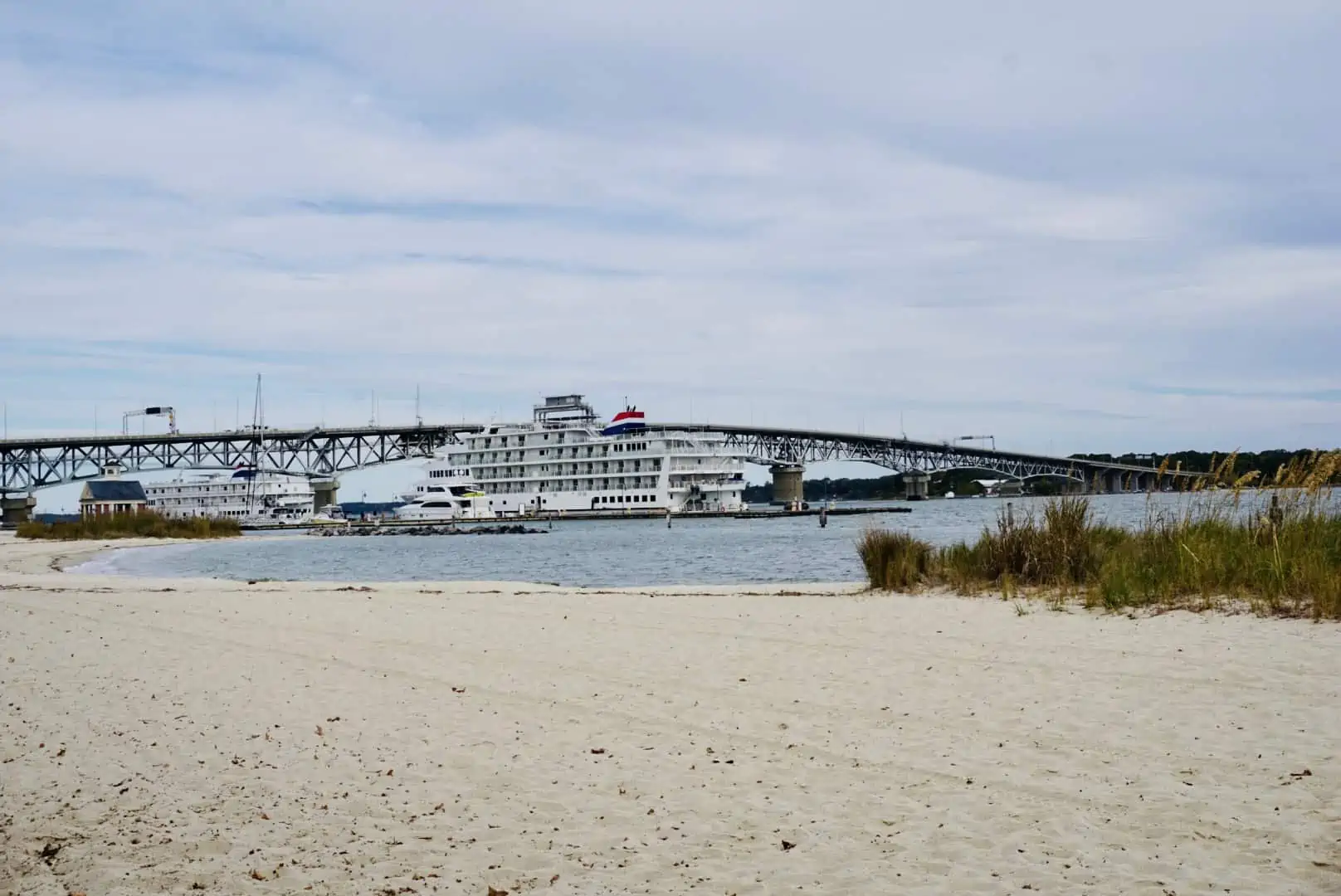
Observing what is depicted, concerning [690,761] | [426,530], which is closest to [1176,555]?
[690,761]

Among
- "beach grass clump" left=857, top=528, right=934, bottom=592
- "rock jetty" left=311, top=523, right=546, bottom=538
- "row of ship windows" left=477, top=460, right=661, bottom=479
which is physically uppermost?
"row of ship windows" left=477, top=460, right=661, bottom=479

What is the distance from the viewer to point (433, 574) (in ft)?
97.5

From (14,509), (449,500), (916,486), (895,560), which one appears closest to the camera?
(895,560)

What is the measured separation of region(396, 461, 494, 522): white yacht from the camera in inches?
3730

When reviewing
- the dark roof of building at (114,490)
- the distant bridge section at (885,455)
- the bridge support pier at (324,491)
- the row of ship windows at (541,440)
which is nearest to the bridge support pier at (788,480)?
the distant bridge section at (885,455)

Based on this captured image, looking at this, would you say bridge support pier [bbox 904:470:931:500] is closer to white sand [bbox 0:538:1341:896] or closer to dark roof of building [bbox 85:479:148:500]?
dark roof of building [bbox 85:479:148:500]

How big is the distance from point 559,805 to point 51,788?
8.41 ft

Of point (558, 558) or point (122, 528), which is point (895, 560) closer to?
point (558, 558)

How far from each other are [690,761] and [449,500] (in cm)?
9194

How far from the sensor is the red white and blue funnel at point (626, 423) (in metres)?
99.4

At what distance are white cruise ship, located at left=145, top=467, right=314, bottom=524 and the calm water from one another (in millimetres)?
52638

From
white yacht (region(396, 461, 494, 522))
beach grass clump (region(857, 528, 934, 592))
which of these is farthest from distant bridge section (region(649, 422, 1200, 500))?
beach grass clump (region(857, 528, 934, 592))

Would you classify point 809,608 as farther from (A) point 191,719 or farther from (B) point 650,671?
(A) point 191,719

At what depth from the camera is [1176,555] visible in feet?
40.7
